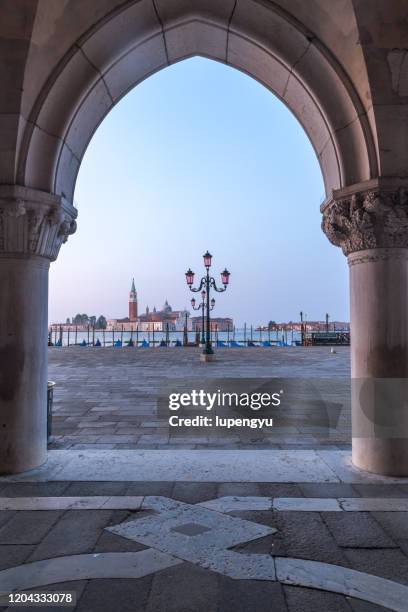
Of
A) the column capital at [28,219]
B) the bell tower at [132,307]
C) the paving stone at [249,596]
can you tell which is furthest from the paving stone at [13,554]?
the bell tower at [132,307]

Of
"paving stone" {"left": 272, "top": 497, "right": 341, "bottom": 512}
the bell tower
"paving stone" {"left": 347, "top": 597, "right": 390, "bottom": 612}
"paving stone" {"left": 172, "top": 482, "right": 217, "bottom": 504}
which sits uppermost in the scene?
the bell tower

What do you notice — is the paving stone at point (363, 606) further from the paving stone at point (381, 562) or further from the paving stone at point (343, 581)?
the paving stone at point (381, 562)

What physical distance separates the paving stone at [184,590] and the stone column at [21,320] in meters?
2.53

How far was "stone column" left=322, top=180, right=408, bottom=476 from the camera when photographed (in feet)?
14.7

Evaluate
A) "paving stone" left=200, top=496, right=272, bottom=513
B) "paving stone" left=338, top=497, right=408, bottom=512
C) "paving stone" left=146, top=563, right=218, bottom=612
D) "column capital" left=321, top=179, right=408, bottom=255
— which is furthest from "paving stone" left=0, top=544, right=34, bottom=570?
"column capital" left=321, top=179, right=408, bottom=255

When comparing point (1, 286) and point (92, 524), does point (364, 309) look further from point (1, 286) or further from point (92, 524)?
point (1, 286)

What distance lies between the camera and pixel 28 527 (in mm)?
3295

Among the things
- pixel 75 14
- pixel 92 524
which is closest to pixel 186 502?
pixel 92 524

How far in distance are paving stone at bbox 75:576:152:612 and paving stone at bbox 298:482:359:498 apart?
1900 mm

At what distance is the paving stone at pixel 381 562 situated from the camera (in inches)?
105

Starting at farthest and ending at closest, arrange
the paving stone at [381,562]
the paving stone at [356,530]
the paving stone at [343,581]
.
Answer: the paving stone at [356,530]
the paving stone at [381,562]
the paving stone at [343,581]

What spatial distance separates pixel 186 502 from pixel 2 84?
14.5ft

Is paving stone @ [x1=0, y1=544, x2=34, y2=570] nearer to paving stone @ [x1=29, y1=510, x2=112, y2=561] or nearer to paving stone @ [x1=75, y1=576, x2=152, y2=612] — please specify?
paving stone @ [x1=29, y1=510, x2=112, y2=561]

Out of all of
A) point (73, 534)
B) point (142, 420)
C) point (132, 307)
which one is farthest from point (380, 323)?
point (132, 307)
